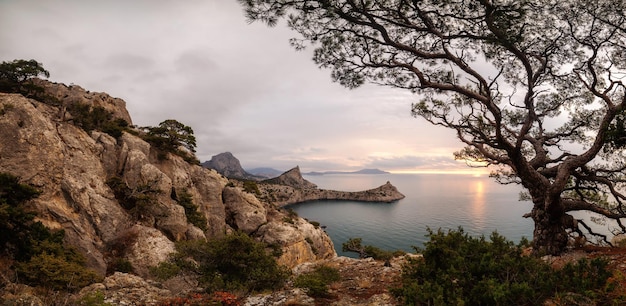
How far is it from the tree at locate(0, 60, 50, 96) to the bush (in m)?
44.9

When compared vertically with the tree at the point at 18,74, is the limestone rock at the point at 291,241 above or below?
below

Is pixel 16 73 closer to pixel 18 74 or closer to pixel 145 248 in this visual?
pixel 18 74

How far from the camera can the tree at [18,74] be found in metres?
31.4

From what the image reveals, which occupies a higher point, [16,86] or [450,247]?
[16,86]

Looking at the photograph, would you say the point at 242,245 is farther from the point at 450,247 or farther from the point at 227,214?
the point at 227,214

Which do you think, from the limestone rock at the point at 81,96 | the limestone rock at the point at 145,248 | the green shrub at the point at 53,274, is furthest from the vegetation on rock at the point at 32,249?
the limestone rock at the point at 81,96

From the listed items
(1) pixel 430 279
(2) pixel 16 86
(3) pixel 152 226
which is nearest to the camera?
(1) pixel 430 279

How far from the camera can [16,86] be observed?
31.8 meters

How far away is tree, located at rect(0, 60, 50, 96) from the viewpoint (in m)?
31.4

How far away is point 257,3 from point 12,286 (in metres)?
15.3

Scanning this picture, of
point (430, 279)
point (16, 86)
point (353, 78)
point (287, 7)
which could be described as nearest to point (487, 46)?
point (353, 78)

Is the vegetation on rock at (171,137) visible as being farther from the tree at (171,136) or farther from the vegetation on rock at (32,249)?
the vegetation on rock at (32,249)

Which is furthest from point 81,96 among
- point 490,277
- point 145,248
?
point 490,277

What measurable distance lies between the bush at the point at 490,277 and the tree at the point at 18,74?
44923mm
